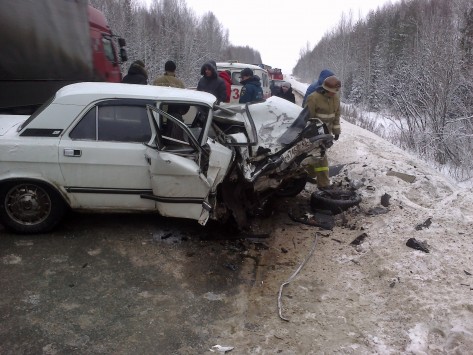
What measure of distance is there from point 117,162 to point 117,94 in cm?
79

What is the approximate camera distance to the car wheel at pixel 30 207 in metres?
4.31

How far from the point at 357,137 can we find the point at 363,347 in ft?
25.8

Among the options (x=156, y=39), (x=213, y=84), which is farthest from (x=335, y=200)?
(x=156, y=39)

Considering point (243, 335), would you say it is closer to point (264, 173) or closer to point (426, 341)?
point (426, 341)

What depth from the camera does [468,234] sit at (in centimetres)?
448

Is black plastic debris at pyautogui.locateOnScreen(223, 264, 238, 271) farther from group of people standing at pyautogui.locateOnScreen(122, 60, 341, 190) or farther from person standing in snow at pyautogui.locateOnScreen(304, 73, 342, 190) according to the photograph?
person standing in snow at pyautogui.locateOnScreen(304, 73, 342, 190)

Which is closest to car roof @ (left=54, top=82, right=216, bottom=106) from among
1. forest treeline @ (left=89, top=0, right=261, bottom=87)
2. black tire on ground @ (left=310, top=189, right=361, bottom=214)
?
black tire on ground @ (left=310, top=189, right=361, bottom=214)

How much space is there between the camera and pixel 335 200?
18.5ft

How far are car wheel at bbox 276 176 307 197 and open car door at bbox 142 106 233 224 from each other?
1786mm

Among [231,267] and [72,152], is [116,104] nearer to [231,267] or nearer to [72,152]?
[72,152]

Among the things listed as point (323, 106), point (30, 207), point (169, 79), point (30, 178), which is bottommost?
point (30, 207)

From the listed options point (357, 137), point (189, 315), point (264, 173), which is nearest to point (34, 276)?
point (189, 315)

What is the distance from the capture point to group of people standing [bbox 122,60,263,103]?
7.41 m

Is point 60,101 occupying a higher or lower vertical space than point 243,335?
higher
